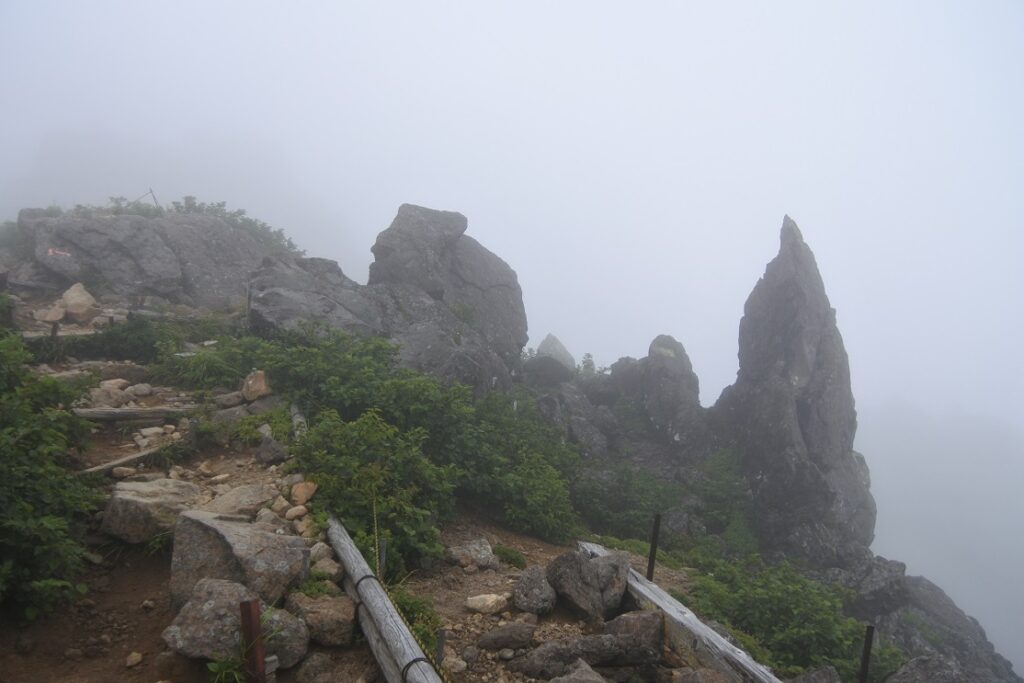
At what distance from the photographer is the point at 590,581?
23.9 feet

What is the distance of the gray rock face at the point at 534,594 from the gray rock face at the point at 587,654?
32.6 inches

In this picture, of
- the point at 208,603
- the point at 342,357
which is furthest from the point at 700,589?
the point at 208,603

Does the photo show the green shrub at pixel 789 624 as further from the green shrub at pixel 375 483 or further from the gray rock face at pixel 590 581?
the green shrub at pixel 375 483

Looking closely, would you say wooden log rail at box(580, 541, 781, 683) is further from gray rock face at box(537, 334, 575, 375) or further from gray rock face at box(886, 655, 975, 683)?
gray rock face at box(537, 334, 575, 375)

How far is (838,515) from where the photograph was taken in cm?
2277

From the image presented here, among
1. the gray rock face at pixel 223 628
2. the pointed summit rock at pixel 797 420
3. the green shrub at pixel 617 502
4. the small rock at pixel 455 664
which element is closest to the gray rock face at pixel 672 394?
the pointed summit rock at pixel 797 420

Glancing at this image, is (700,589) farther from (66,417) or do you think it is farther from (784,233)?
(784,233)

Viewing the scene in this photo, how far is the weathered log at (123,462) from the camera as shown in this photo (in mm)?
7083

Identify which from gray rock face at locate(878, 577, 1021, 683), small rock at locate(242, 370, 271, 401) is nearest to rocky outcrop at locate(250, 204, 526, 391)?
small rock at locate(242, 370, 271, 401)

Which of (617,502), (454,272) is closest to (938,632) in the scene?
(617,502)

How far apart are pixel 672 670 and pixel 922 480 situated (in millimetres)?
115904

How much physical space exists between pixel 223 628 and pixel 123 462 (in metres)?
3.96

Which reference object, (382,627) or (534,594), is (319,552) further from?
(534,594)

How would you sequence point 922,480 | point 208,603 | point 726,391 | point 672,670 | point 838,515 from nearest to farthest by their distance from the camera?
point 208,603 → point 672,670 → point 838,515 → point 726,391 → point 922,480
